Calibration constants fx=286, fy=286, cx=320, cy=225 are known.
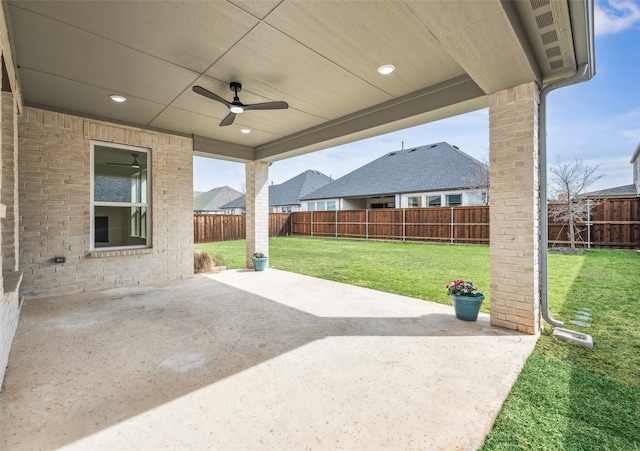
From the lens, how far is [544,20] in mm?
2256

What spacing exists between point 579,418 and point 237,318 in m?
3.19

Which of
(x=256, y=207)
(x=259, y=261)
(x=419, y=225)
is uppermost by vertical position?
(x=256, y=207)

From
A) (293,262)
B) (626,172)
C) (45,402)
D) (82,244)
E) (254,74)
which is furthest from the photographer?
(626,172)

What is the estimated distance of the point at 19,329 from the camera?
10.4 feet

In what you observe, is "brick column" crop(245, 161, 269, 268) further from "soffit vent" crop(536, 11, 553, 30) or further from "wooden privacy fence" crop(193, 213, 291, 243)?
"wooden privacy fence" crop(193, 213, 291, 243)

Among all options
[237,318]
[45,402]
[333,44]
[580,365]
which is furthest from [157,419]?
[333,44]

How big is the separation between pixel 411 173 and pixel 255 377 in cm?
1701

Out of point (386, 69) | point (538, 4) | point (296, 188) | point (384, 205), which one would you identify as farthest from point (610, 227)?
point (296, 188)

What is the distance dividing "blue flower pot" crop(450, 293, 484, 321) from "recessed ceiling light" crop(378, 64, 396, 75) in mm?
2816

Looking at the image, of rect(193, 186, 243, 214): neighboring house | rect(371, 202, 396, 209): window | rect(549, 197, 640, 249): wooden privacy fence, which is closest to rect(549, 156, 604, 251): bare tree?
rect(549, 197, 640, 249): wooden privacy fence

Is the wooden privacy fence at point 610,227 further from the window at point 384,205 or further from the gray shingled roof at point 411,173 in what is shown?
the window at point 384,205

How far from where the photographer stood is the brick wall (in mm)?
4355

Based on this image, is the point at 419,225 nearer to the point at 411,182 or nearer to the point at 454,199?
the point at 454,199

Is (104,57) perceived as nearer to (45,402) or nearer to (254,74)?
(254,74)
